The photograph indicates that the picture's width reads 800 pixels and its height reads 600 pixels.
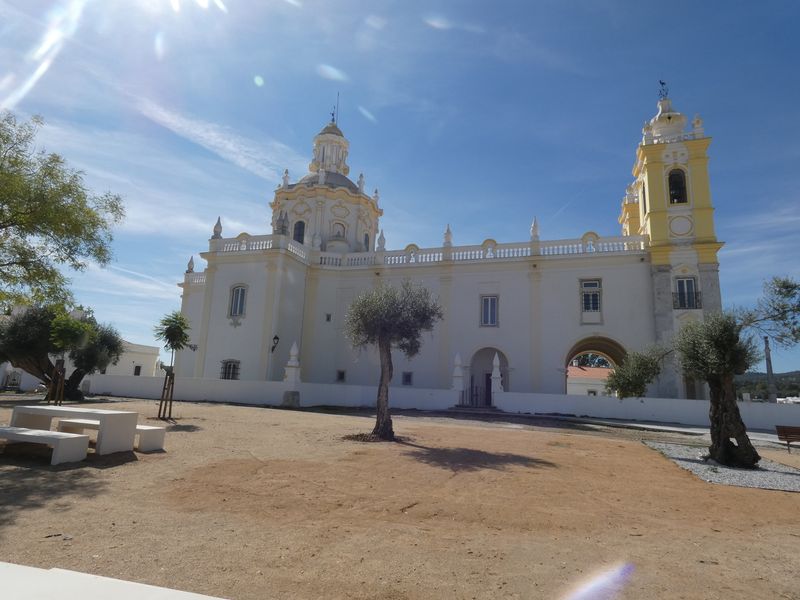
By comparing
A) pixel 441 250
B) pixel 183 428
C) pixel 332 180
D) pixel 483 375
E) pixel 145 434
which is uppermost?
pixel 332 180

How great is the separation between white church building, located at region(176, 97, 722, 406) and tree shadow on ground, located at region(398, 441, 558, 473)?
1284cm

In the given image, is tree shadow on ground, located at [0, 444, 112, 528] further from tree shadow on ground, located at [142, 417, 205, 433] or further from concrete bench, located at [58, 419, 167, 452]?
tree shadow on ground, located at [142, 417, 205, 433]

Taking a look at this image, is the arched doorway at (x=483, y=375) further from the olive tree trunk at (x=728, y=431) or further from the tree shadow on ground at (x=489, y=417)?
the olive tree trunk at (x=728, y=431)

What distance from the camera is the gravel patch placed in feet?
25.6

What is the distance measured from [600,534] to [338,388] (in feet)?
62.7

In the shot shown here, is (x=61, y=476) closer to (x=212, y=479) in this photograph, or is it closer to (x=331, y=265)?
(x=212, y=479)

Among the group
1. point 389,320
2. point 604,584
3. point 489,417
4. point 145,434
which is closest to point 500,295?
point 489,417

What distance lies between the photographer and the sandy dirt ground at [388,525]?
3.58 m

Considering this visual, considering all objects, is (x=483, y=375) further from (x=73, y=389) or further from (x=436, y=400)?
(x=73, y=389)

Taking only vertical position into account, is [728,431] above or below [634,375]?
below

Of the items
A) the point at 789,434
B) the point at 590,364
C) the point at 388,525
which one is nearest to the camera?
the point at 388,525

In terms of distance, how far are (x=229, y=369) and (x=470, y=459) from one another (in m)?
18.7

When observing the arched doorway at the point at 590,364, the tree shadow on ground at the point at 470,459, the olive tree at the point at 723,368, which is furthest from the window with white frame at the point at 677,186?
the tree shadow on ground at the point at 470,459

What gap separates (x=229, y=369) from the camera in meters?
24.5
